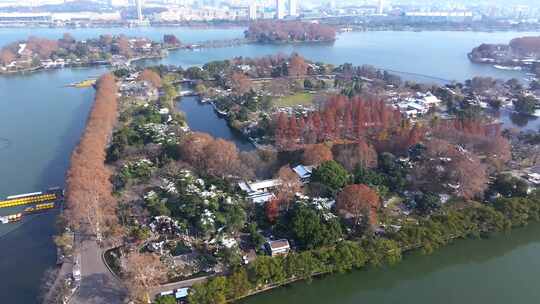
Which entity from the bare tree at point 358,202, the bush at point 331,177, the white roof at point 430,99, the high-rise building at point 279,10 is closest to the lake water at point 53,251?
the bare tree at point 358,202

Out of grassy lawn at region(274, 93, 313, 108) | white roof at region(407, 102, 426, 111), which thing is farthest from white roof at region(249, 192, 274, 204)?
white roof at region(407, 102, 426, 111)

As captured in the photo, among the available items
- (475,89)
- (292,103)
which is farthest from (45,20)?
(475,89)

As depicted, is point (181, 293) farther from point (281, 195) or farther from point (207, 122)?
point (207, 122)

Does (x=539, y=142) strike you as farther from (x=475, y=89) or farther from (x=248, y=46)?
(x=248, y=46)

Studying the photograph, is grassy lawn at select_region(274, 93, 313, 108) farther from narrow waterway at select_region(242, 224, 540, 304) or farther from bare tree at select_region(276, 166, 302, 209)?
narrow waterway at select_region(242, 224, 540, 304)

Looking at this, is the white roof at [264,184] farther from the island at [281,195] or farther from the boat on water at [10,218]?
the boat on water at [10,218]

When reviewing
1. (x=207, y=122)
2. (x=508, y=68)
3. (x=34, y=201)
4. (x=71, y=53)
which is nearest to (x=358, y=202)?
(x=34, y=201)
